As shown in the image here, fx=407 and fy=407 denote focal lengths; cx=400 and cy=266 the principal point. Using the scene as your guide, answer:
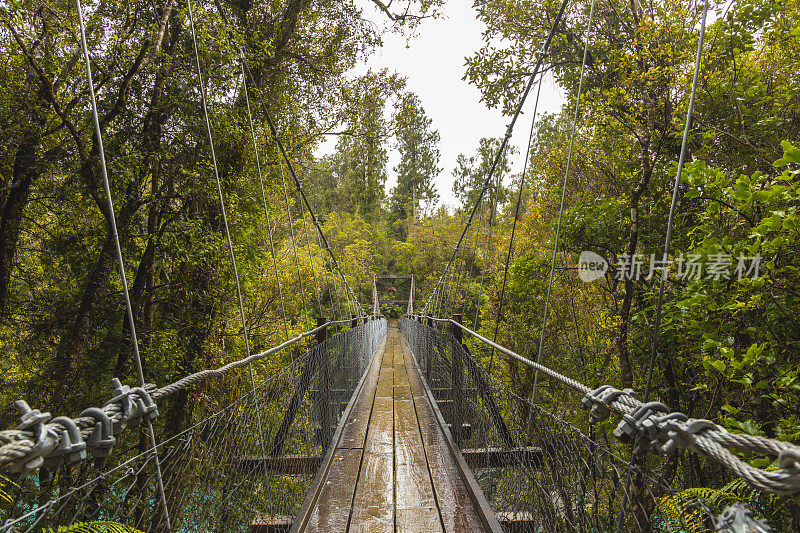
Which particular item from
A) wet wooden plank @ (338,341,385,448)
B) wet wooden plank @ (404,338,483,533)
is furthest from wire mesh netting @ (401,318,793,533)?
wet wooden plank @ (338,341,385,448)

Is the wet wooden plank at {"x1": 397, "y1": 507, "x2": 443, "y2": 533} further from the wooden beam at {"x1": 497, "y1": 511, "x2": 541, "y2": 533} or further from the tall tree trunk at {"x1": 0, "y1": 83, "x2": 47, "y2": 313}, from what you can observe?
the tall tree trunk at {"x1": 0, "y1": 83, "x2": 47, "y2": 313}

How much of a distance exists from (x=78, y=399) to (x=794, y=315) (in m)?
5.92

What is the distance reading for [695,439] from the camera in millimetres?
624

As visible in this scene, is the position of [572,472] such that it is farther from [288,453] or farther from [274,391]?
[288,453]

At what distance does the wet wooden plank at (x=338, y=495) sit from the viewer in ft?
5.19

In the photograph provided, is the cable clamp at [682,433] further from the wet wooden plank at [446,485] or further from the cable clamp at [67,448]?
the wet wooden plank at [446,485]

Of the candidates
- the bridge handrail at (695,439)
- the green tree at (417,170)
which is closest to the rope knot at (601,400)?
the bridge handrail at (695,439)

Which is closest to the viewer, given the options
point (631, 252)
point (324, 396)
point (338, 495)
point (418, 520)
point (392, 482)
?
point (418, 520)

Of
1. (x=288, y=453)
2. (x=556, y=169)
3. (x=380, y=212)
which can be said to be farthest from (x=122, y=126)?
(x=380, y=212)

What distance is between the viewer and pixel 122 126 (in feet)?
13.3

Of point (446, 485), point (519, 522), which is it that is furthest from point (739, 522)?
point (446, 485)

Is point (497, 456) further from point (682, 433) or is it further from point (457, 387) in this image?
point (682, 433)

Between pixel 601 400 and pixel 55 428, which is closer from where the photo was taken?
pixel 55 428

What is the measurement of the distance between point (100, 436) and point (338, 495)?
4.44ft
